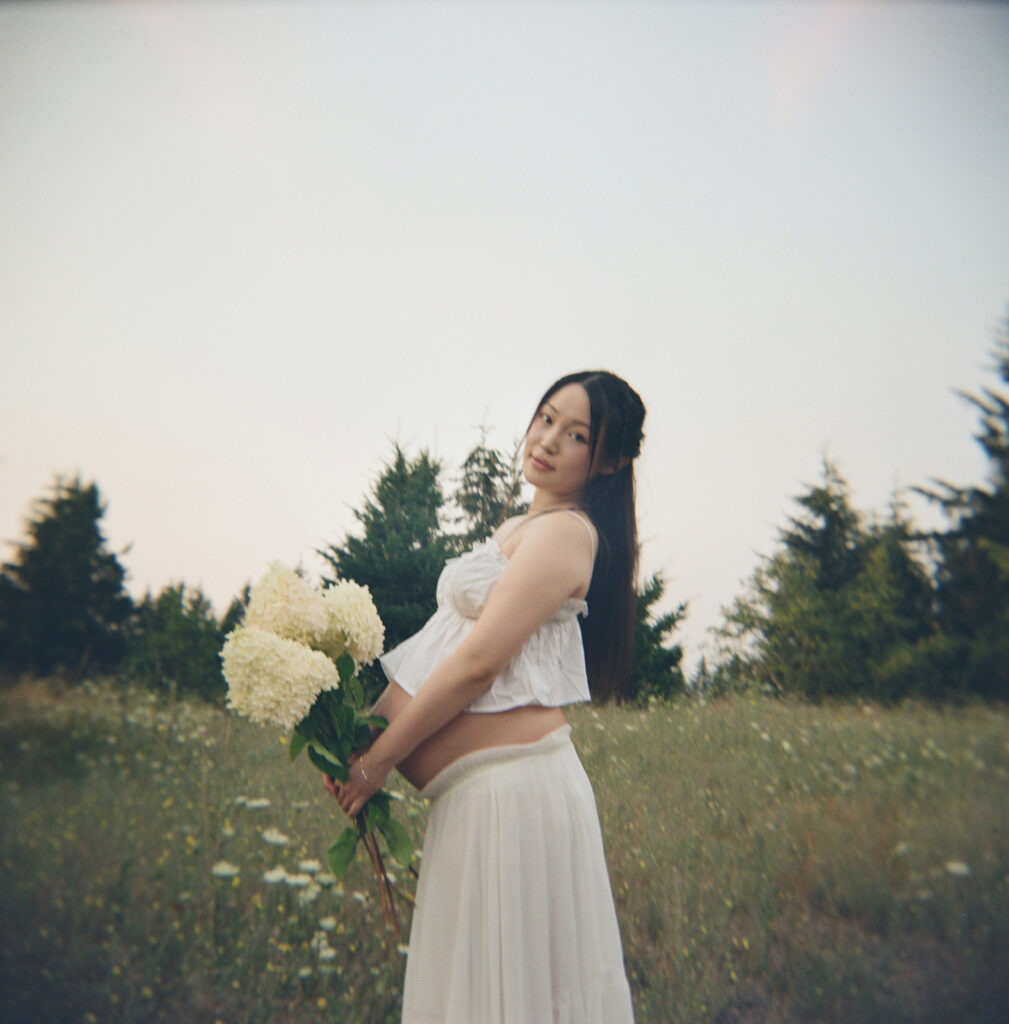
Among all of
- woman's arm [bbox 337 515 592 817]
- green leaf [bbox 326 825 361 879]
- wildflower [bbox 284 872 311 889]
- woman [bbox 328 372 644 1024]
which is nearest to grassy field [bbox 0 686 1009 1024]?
wildflower [bbox 284 872 311 889]

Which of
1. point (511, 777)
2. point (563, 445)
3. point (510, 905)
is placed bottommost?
point (510, 905)

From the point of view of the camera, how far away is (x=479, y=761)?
1576 mm

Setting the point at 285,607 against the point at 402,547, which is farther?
the point at 402,547

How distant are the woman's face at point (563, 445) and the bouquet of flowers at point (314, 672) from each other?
0.58 meters

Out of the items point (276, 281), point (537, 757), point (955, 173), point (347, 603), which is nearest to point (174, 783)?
point (347, 603)

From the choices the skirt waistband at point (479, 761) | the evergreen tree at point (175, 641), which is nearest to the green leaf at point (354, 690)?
the skirt waistband at point (479, 761)

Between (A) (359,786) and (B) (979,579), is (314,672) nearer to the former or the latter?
(A) (359,786)

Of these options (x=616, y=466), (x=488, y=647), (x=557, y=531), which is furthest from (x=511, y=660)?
(x=616, y=466)

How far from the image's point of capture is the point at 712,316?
3.39 meters

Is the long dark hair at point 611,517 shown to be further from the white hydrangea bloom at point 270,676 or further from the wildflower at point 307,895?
the wildflower at point 307,895

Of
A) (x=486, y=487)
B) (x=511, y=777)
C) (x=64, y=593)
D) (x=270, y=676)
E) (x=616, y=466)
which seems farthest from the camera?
(x=486, y=487)

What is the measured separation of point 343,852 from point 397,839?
0.44ft

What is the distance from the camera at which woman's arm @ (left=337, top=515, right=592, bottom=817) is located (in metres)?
1.46

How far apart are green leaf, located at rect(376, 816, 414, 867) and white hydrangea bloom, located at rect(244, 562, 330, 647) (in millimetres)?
522
